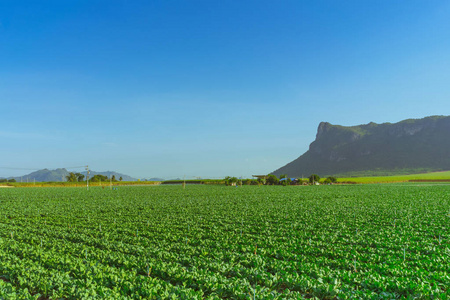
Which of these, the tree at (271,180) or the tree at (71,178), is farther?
the tree at (71,178)

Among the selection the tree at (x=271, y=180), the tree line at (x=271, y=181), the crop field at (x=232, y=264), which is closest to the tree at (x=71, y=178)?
the tree line at (x=271, y=181)

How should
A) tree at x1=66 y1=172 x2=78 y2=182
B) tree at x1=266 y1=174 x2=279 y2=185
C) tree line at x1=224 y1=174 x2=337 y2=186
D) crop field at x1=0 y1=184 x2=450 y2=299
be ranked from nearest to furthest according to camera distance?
1. crop field at x1=0 y1=184 x2=450 y2=299
2. tree line at x1=224 y1=174 x2=337 y2=186
3. tree at x1=266 y1=174 x2=279 y2=185
4. tree at x1=66 y1=172 x2=78 y2=182

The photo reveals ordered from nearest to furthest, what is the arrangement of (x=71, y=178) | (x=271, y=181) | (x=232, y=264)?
(x=232, y=264) < (x=271, y=181) < (x=71, y=178)

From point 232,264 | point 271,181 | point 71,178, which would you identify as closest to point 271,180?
point 271,181

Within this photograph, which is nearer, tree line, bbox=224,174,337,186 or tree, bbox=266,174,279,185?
tree line, bbox=224,174,337,186

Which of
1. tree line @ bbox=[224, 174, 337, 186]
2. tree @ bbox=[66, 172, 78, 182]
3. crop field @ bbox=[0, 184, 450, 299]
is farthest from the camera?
tree @ bbox=[66, 172, 78, 182]

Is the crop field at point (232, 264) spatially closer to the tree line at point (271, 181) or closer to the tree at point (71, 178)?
the tree line at point (271, 181)

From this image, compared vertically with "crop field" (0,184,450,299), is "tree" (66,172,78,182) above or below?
above

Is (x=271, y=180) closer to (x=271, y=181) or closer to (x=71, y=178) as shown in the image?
(x=271, y=181)

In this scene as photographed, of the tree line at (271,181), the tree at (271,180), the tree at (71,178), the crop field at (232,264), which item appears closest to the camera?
the crop field at (232,264)

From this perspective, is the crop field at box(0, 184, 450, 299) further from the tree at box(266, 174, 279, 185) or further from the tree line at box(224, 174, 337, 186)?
the tree at box(266, 174, 279, 185)

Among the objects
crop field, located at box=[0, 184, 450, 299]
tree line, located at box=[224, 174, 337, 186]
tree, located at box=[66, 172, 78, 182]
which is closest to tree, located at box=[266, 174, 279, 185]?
tree line, located at box=[224, 174, 337, 186]

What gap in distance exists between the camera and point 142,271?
10.5 metres

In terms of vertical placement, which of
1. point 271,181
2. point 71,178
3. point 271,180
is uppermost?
point 71,178
